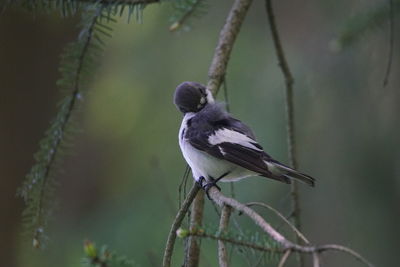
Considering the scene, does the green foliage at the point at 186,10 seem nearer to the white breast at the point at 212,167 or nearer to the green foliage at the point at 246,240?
the white breast at the point at 212,167

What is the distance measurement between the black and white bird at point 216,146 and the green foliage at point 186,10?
0.99ft

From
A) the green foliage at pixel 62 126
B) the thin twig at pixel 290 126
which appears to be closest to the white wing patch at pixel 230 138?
the thin twig at pixel 290 126

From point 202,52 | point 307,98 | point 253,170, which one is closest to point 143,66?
point 202,52

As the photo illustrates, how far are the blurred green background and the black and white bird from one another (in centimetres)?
21

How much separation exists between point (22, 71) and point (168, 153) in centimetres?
134

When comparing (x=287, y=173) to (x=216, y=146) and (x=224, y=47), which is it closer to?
(x=216, y=146)

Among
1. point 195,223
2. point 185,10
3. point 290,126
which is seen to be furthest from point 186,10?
point 195,223

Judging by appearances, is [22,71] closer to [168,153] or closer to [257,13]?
[168,153]

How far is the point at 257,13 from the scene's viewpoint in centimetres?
417

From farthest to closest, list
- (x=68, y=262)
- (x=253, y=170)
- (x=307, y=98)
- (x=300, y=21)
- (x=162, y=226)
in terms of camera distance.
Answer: (x=300, y=21) → (x=68, y=262) → (x=162, y=226) → (x=307, y=98) → (x=253, y=170)

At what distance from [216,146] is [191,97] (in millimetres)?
379

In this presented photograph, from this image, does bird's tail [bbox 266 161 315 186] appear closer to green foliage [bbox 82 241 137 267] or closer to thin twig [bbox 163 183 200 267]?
thin twig [bbox 163 183 200 267]

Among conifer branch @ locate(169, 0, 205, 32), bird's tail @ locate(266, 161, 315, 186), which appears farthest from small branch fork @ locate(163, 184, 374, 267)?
conifer branch @ locate(169, 0, 205, 32)

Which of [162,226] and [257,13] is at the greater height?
[257,13]
